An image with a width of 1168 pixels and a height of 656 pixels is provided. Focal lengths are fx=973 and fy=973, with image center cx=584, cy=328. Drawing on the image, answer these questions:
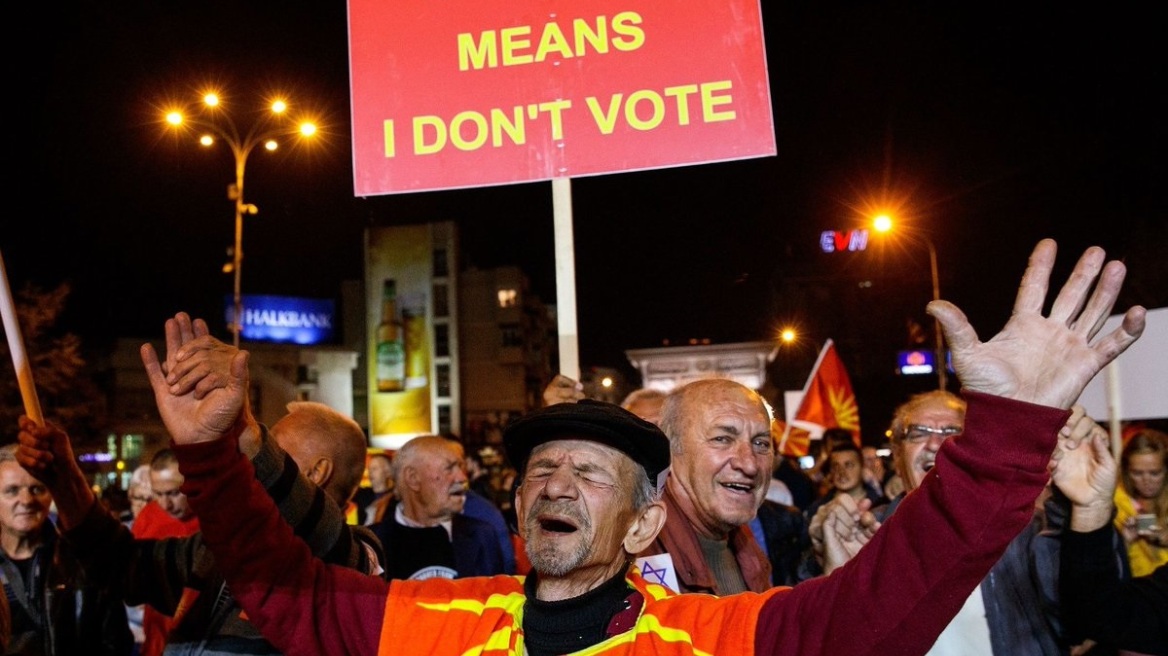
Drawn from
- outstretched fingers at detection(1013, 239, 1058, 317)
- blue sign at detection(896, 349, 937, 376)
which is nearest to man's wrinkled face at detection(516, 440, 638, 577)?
outstretched fingers at detection(1013, 239, 1058, 317)

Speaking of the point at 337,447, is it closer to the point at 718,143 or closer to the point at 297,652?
the point at 297,652

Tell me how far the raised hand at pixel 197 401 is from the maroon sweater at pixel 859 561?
37 millimetres

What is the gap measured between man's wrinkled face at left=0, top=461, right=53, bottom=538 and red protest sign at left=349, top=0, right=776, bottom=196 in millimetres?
2075

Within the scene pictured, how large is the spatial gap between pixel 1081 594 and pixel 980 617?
1.73 feet

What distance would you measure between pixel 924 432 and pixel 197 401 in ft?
9.88

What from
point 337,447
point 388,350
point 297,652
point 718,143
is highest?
point 388,350

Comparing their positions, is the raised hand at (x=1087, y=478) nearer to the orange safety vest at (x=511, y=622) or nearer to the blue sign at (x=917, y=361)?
the orange safety vest at (x=511, y=622)

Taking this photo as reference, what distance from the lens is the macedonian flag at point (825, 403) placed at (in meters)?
11.6

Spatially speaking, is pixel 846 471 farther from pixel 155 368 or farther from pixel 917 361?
pixel 917 361

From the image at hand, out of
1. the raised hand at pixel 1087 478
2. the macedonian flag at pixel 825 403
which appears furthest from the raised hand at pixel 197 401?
the macedonian flag at pixel 825 403

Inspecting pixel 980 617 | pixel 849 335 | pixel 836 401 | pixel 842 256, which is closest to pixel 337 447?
pixel 980 617

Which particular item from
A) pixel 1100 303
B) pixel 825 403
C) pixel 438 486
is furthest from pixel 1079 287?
pixel 825 403

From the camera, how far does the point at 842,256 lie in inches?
2357

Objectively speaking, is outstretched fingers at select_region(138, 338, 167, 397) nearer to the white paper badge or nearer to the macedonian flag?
the white paper badge
